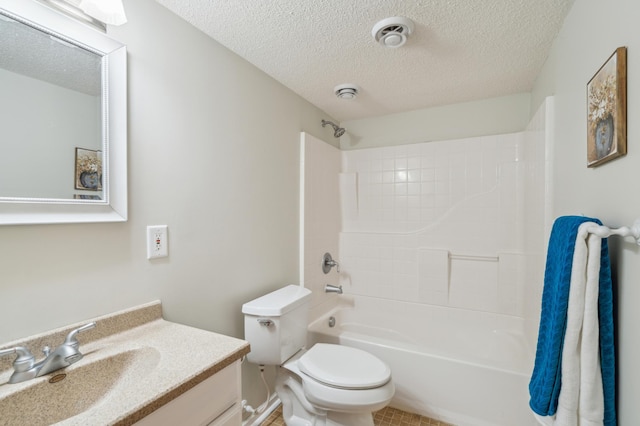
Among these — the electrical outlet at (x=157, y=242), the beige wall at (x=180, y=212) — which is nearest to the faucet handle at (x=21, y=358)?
the beige wall at (x=180, y=212)

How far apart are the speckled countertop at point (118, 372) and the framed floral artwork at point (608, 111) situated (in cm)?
131

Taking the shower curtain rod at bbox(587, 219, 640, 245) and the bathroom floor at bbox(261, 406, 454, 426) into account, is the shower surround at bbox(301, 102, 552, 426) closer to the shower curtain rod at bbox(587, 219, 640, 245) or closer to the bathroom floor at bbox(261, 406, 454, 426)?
the bathroom floor at bbox(261, 406, 454, 426)

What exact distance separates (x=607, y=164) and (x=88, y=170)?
1.74m

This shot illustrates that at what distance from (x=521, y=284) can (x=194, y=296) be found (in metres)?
2.26

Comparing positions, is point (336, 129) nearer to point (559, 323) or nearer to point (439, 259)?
point (439, 259)

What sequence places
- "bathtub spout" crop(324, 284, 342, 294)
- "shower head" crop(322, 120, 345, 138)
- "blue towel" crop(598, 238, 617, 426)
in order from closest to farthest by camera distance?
"blue towel" crop(598, 238, 617, 426) → "bathtub spout" crop(324, 284, 342, 294) → "shower head" crop(322, 120, 345, 138)

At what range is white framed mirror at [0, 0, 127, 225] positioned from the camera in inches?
33.9

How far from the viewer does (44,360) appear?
2.67ft

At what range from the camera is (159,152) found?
4.19ft

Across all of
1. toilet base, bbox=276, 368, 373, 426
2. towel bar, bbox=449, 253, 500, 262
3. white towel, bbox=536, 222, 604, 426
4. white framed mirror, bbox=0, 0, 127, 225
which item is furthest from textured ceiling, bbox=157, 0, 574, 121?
toilet base, bbox=276, 368, 373, 426

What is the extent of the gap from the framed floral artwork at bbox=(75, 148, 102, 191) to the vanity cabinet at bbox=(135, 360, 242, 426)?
2.55 feet

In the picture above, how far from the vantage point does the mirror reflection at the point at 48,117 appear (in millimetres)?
859

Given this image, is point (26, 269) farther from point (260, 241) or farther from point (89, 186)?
point (260, 241)

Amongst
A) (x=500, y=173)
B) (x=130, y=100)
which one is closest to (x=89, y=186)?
(x=130, y=100)
